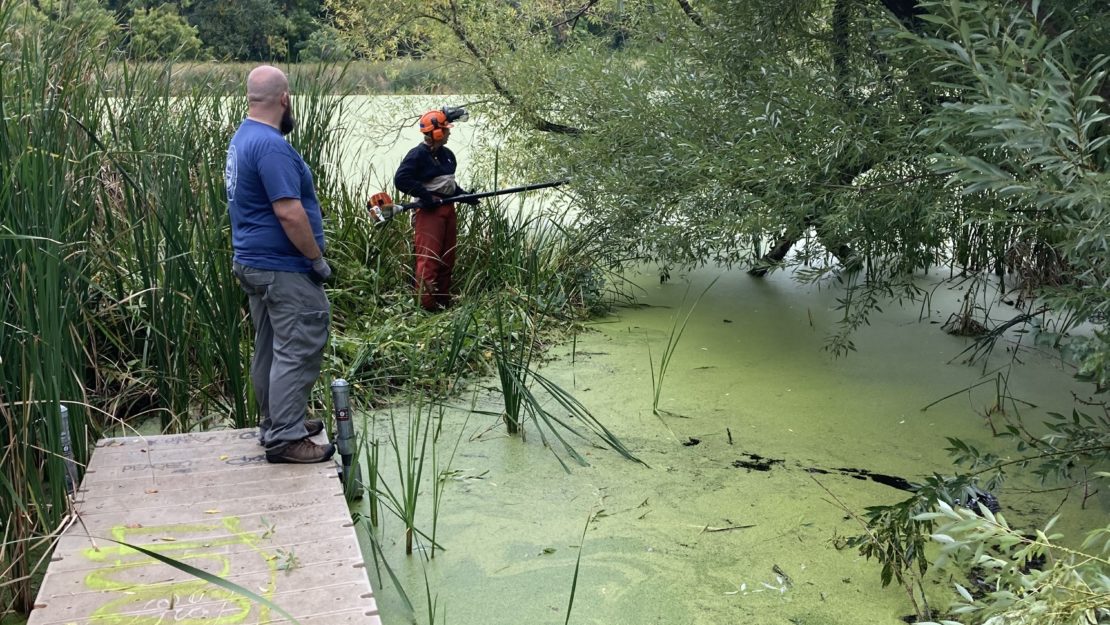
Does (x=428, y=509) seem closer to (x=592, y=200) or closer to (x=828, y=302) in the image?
(x=592, y=200)

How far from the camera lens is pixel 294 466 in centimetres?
295

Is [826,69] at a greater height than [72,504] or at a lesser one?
greater

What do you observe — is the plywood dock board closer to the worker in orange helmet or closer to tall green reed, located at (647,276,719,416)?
tall green reed, located at (647,276,719,416)

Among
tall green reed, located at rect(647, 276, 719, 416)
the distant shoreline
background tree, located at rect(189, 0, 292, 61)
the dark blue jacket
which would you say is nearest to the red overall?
the dark blue jacket

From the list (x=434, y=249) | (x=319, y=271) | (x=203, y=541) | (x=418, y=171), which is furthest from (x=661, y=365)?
(x=203, y=541)

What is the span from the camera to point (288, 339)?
2.98 meters

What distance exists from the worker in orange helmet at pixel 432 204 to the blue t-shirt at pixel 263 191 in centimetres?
224

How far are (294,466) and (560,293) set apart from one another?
2698 mm

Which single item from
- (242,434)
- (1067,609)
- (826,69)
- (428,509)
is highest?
(826,69)

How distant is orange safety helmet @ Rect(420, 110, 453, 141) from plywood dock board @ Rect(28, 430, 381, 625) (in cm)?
244

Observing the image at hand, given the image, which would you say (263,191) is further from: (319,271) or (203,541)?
(203,541)

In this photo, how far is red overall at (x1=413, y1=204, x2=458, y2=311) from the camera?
527 centimetres

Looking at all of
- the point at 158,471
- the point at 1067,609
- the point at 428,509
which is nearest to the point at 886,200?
the point at 428,509

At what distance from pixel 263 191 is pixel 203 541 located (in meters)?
0.99
